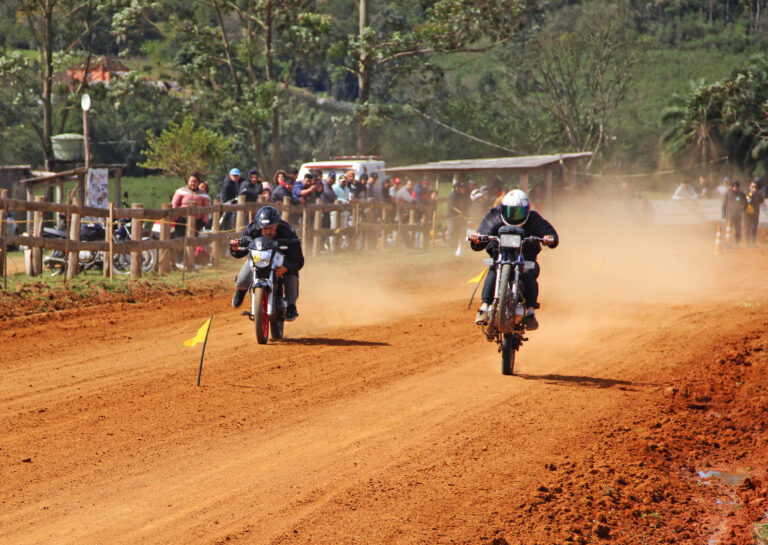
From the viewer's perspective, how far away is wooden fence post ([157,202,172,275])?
672 inches

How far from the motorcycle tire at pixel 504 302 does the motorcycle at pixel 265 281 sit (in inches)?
116

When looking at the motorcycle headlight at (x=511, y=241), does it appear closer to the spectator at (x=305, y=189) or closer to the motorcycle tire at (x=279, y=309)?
the motorcycle tire at (x=279, y=309)

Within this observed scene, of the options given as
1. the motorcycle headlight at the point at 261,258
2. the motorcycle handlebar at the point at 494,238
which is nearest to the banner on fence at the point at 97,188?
the motorcycle headlight at the point at 261,258

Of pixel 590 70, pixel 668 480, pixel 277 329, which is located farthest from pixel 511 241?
pixel 590 70

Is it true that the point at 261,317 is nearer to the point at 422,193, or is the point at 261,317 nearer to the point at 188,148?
the point at 422,193

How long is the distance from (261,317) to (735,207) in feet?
73.4

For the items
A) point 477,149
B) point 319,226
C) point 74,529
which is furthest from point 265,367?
point 477,149

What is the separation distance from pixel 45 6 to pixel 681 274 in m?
20.6

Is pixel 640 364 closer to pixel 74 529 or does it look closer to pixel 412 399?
pixel 412 399

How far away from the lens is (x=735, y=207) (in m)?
29.2

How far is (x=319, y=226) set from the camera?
21.8 m

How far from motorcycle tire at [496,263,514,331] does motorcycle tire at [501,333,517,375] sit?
38 cm

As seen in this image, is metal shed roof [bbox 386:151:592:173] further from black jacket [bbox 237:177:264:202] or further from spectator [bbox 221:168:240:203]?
spectator [bbox 221:168:240:203]

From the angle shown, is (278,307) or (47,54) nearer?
(278,307)
